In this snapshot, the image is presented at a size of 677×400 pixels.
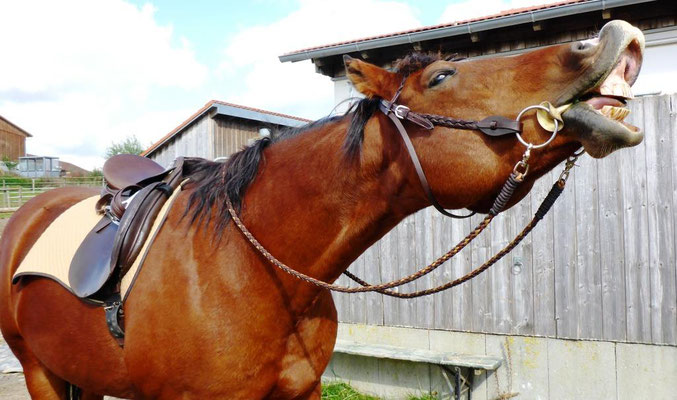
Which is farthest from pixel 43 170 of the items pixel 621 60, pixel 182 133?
pixel 621 60

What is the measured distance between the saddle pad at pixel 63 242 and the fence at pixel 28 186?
22917 mm

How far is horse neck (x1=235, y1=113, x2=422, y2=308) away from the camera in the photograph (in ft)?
5.81

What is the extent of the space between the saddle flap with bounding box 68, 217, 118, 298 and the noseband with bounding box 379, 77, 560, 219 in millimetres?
1293

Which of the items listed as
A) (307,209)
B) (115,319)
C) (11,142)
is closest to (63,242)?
(115,319)

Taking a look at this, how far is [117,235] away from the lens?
2.08 meters

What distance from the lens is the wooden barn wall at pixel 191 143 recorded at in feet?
29.0

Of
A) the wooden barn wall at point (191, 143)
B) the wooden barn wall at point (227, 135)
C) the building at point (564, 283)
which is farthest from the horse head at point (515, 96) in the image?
the wooden barn wall at point (191, 143)

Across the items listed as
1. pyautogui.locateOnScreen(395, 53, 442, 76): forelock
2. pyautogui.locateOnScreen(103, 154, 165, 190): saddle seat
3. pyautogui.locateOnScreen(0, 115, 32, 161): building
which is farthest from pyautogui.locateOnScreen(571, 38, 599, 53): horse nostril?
pyautogui.locateOnScreen(0, 115, 32, 161): building

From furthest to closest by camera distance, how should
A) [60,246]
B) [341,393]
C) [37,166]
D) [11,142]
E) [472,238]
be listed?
[11,142]
[37,166]
[341,393]
[60,246]
[472,238]

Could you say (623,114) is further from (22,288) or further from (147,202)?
(22,288)

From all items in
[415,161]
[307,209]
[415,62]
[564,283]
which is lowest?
[564,283]

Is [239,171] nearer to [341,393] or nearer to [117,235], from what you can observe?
[117,235]

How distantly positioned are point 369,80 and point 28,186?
1213 inches

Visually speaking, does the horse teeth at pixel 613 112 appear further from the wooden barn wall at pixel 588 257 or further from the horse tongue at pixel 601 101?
the wooden barn wall at pixel 588 257
